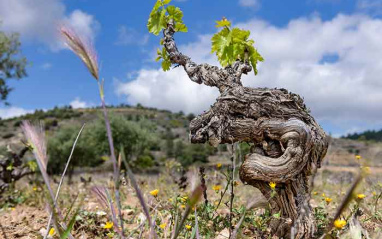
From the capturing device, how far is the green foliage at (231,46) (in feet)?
11.5

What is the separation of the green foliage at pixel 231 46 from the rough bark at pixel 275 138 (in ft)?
2.14

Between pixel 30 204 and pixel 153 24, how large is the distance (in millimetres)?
4904

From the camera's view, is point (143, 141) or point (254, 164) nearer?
point (254, 164)

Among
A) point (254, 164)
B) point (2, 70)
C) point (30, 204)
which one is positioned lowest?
point (30, 204)

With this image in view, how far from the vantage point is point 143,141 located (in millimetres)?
30062

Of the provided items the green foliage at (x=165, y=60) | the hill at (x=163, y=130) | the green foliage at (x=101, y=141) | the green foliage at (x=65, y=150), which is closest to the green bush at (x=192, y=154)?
the hill at (x=163, y=130)

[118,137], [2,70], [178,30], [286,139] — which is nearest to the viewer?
[286,139]

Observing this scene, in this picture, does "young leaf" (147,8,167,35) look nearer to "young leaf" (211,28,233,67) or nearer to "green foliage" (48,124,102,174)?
"young leaf" (211,28,233,67)

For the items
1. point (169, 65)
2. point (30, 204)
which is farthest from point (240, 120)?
point (30, 204)

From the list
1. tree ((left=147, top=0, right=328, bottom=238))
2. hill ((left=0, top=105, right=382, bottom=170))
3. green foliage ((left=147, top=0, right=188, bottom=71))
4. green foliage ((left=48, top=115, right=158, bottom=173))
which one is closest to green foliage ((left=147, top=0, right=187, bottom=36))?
green foliage ((left=147, top=0, right=188, bottom=71))

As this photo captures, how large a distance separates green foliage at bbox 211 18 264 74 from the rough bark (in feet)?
2.14

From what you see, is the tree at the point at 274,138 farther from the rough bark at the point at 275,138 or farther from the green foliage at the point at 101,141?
the green foliage at the point at 101,141

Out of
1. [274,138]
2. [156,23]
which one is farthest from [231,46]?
[274,138]

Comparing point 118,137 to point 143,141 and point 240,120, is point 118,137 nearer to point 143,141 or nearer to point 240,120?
point 143,141
